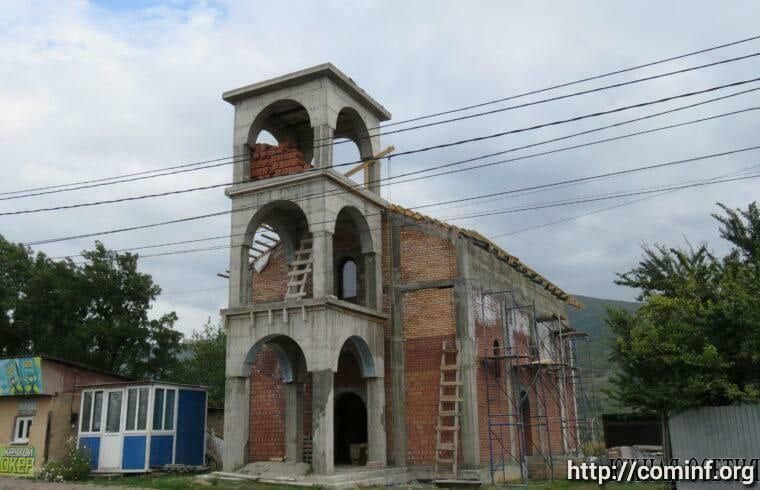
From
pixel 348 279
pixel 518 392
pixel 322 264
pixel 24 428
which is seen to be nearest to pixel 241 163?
pixel 322 264

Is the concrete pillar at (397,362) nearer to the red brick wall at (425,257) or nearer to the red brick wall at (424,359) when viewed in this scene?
the red brick wall at (424,359)

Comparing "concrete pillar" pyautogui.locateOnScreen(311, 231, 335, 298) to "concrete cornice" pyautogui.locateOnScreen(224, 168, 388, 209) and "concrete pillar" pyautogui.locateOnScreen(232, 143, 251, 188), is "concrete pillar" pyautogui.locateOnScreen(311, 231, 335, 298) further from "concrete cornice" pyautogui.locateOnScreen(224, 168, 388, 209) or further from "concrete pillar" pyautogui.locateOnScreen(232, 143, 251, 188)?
"concrete pillar" pyautogui.locateOnScreen(232, 143, 251, 188)

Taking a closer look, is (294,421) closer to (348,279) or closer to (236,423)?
(236,423)

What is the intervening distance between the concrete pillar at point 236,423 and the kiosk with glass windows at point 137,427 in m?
3.56

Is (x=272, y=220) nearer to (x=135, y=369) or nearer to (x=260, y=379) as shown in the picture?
(x=260, y=379)

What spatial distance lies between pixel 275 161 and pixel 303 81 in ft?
9.10

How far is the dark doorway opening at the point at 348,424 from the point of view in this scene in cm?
2375

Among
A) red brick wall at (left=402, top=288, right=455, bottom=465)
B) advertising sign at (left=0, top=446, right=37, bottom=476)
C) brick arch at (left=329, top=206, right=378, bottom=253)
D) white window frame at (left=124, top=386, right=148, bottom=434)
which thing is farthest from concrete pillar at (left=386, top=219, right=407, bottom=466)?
advertising sign at (left=0, top=446, right=37, bottom=476)

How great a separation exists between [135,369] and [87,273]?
6883 mm

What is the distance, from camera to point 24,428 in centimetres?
2330

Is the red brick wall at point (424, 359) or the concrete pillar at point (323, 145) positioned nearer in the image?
the red brick wall at point (424, 359)

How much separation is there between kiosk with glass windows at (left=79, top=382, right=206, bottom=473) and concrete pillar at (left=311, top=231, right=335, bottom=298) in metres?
7.28

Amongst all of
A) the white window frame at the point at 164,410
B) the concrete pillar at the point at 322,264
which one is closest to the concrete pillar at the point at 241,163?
the concrete pillar at the point at 322,264

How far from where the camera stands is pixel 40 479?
2150 centimetres
